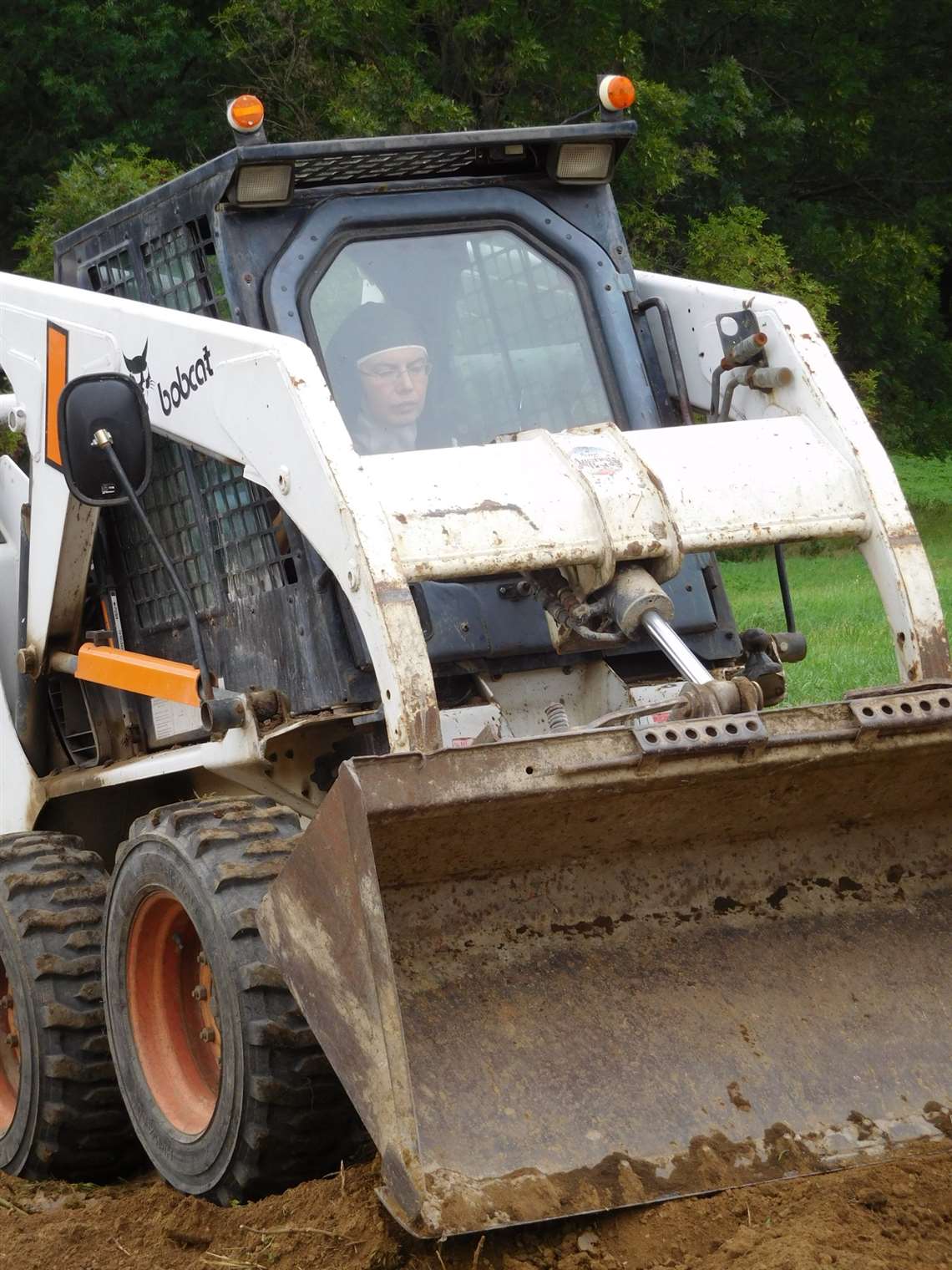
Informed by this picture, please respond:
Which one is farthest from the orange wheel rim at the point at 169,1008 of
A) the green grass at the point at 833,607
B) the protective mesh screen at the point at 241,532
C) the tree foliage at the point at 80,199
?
the tree foliage at the point at 80,199

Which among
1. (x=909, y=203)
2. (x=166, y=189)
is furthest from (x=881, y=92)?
(x=166, y=189)

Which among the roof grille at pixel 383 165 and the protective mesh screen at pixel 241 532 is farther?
the roof grille at pixel 383 165

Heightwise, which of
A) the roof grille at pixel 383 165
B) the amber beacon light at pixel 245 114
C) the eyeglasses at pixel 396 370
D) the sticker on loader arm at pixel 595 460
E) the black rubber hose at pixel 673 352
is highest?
the amber beacon light at pixel 245 114

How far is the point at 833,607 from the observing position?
49.0 feet

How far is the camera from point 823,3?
23.3 meters

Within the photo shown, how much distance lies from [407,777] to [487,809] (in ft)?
0.73

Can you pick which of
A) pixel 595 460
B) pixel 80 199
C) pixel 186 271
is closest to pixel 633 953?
pixel 595 460

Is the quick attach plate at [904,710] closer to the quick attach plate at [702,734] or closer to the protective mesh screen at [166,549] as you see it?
the quick attach plate at [702,734]

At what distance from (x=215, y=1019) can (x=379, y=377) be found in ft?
5.94

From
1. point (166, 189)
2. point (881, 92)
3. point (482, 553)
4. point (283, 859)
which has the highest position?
point (881, 92)

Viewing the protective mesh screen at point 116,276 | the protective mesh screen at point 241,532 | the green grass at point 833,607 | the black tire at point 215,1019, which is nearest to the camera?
the black tire at point 215,1019

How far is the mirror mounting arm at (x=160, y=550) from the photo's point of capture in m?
4.73

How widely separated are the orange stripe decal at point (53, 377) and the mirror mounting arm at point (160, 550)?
70cm

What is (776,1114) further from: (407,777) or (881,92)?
(881,92)
